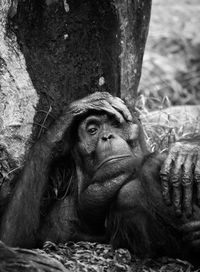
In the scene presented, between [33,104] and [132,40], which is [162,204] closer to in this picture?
[33,104]

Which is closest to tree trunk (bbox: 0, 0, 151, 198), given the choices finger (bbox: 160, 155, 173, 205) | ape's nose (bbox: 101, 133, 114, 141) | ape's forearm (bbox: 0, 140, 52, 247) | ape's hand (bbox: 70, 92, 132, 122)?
ape's forearm (bbox: 0, 140, 52, 247)

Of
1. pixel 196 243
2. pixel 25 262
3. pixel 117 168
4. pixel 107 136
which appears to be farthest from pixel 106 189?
pixel 25 262

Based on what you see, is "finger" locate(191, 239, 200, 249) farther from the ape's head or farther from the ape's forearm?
the ape's forearm

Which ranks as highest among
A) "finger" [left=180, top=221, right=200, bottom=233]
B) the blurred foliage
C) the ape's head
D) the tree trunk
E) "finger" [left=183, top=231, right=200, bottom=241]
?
the blurred foliage

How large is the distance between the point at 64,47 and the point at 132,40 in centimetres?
41

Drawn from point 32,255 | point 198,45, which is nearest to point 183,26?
point 198,45

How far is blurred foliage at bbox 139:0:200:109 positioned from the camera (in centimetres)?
696

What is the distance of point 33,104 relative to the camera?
11.4ft

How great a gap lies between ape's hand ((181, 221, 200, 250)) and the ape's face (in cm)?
37

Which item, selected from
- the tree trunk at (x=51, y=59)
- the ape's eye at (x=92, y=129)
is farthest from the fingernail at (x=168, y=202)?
the tree trunk at (x=51, y=59)

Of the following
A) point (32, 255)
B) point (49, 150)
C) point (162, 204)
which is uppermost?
point (49, 150)

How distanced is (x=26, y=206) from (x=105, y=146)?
17.3 inches

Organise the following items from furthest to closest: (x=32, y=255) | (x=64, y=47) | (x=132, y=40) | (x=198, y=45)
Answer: (x=198, y=45)
(x=132, y=40)
(x=64, y=47)
(x=32, y=255)

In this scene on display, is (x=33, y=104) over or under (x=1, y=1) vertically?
under
